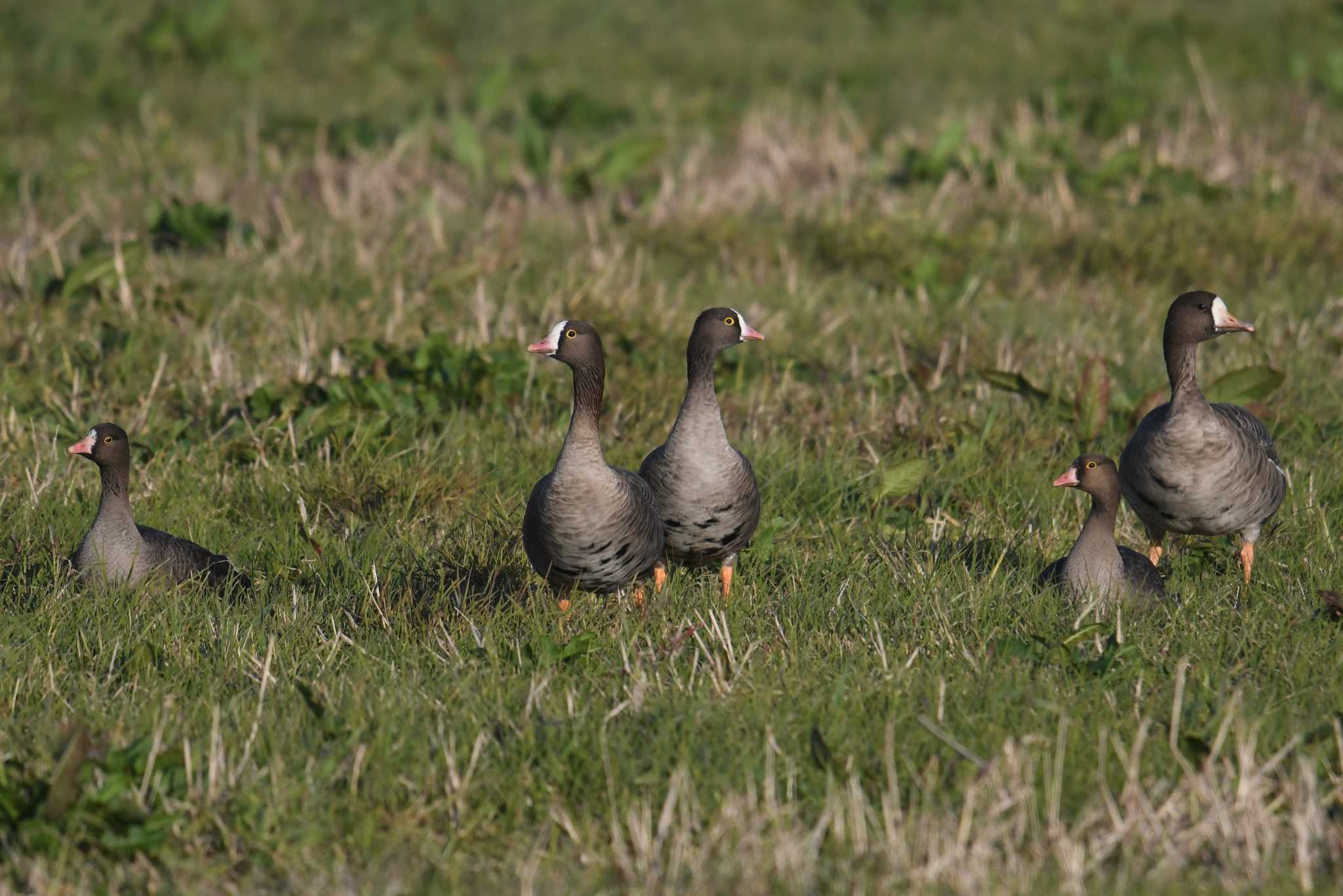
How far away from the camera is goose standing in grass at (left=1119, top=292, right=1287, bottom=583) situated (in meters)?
6.23

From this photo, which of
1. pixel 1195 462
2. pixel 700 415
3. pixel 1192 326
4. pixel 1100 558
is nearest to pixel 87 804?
pixel 700 415

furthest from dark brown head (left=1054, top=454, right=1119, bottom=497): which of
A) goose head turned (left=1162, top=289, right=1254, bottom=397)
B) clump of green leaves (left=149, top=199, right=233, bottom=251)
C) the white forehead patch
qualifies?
clump of green leaves (left=149, top=199, right=233, bottom=251)

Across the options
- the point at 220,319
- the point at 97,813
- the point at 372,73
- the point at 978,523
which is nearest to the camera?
the point at 97,813

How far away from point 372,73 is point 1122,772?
12.5 meters

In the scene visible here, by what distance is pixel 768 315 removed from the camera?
9.53 meters

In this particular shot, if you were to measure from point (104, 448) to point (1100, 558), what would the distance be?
4.03 m

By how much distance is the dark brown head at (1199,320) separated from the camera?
6.58m

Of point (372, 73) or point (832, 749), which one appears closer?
point (832, 749)

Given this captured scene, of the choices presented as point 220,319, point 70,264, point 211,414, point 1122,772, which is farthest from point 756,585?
point 70,264

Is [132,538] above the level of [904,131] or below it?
below

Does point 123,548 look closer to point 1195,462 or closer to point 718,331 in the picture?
point 718,331

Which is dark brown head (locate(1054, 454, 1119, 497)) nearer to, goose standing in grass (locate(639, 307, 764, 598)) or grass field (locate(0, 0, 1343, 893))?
grass field (locate(0, 0, 1343, 893))

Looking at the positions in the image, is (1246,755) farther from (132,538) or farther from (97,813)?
(132,538)

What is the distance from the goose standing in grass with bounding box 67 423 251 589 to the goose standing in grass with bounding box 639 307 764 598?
176 cm
